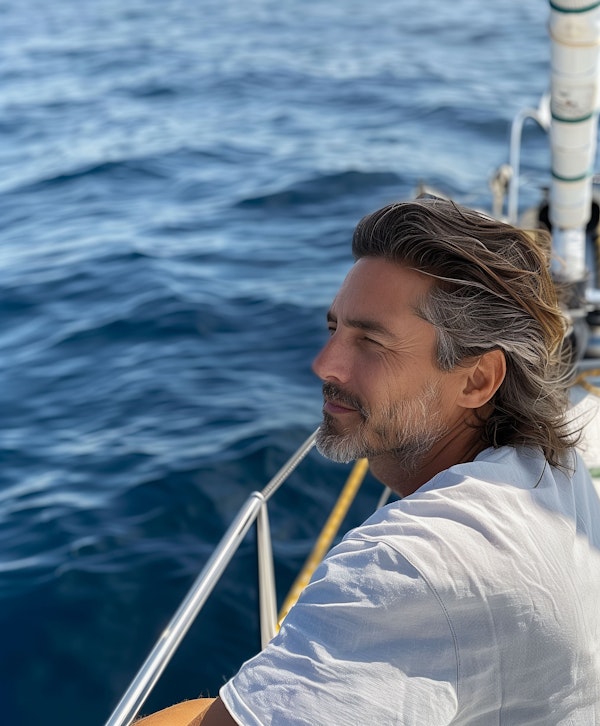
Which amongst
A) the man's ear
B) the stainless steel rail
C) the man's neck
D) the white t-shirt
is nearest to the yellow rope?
the stainless steel rail

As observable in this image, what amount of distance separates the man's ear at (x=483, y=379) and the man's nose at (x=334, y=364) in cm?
16

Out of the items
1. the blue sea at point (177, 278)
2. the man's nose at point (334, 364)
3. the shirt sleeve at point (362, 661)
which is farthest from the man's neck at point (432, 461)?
the blue sea at point (177, 278)

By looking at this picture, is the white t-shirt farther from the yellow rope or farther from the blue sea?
the blue sea

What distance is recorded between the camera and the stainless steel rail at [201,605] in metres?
1.28

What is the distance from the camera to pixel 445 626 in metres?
1.00

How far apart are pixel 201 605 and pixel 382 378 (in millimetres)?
447

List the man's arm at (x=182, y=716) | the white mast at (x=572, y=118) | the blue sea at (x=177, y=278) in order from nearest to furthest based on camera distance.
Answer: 1. the man's arm at (x=182, y=716)
2. the white mast at (x=572, y=118)
3. the blue sea at (x=177, y=278)

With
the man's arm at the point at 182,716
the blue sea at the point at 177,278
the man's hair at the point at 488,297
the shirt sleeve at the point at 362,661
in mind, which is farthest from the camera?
the blue sea at the point at 177,278

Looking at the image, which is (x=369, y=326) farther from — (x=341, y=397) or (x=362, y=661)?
(x=362, y=661)

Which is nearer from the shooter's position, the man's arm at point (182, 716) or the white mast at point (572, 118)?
the man's arm at point (182, 716)

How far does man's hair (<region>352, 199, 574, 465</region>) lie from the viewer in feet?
4.18

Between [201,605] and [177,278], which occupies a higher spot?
[201,605]

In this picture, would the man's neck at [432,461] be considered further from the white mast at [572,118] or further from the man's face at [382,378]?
the white mast at [572,118]

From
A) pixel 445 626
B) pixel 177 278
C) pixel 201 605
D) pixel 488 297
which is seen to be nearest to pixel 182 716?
pixel 201 605
